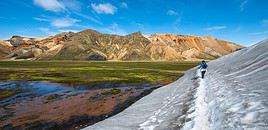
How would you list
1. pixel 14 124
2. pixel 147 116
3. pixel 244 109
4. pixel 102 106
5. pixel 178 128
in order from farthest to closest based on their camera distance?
pixel 102 106 < pixel 14 124 < pixel 147 116 < pixel 178 128 < pixel 244 109

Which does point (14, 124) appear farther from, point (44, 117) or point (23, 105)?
point (23, 105)

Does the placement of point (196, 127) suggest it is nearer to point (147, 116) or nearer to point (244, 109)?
point (244, 109)

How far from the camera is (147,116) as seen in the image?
16297mm

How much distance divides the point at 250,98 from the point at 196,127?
3.90 metres

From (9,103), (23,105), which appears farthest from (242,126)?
(9,103)

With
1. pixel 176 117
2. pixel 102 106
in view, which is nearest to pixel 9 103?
pixel 102 106

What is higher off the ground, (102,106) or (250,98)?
(250,98)

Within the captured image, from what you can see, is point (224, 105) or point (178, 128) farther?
point (224, 105)

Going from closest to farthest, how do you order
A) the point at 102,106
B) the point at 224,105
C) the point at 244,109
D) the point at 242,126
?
the point at 242,126 → the point at 244,109 → the point at 224,105 → the point at 102,106

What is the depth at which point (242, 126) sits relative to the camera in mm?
9398

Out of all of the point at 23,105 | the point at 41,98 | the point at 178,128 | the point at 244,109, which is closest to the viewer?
the point at 244,109

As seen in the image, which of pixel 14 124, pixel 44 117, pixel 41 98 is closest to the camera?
pixel 14 124

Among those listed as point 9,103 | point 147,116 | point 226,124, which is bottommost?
point 9,103

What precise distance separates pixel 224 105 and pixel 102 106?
1649 centimetres
